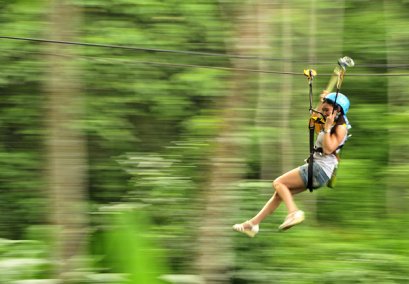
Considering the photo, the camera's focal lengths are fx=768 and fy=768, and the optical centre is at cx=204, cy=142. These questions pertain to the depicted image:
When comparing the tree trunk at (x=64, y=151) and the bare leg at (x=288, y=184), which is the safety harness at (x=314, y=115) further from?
the tree trunk at (x=64, y=151)

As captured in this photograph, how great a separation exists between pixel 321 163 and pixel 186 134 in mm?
3438

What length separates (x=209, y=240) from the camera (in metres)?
5.45

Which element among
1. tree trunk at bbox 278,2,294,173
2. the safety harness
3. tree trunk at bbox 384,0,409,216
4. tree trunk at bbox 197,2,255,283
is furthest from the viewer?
tree trunk at bbox 278,2,294,173

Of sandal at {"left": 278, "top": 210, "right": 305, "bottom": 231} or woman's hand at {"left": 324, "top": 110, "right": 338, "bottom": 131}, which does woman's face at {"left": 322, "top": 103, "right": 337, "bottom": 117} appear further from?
sandal at {"left": 278, "top": 210, "right": 305, "bottom": 231}

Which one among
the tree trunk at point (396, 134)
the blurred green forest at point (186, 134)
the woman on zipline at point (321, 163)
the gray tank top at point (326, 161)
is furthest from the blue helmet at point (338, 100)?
the tree trunk at point (396, 134)

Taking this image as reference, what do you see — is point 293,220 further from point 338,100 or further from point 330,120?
point 338,100

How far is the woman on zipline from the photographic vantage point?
16.5 feet

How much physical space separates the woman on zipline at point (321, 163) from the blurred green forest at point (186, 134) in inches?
36.2

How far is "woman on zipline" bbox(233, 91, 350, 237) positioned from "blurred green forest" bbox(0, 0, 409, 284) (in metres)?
0.92

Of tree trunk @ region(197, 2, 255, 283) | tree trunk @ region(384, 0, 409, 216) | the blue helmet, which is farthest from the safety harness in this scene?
tree trunk @ region(384, 0, 409, 216)

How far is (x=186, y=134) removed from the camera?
8.53 m

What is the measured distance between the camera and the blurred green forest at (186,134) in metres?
6.45

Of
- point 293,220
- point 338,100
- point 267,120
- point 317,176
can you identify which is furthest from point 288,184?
point 267,120

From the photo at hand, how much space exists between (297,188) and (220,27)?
3.69 metres
